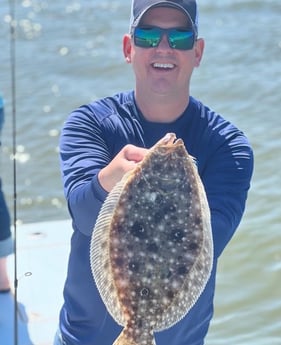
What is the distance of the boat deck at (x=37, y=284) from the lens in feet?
14.3

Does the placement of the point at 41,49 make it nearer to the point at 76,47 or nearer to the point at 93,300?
the point at 76,47

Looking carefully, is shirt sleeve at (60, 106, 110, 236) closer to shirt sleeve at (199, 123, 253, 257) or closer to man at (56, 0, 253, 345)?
man at (56, 0, 253, 345)

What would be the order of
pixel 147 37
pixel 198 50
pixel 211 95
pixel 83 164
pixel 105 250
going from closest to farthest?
pixel 105 250 → pixel 83 164 → pixel 147 37 → pixel 198 50 → pixel 211 95

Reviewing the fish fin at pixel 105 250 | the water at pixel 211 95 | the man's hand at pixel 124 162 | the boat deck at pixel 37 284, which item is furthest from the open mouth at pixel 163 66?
the water at pixel 211 95

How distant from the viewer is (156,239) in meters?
2.27

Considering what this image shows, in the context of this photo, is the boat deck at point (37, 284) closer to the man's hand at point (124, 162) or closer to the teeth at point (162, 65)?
the teeth at point (162, 65)

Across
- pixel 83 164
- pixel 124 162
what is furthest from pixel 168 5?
pixel 124 162

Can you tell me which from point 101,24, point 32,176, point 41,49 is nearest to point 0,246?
point 32,176

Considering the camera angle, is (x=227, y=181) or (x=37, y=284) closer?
(x=227, y=181)

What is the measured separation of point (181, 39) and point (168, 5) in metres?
0.15

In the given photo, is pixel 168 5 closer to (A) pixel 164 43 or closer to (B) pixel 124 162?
(A) pixel 164 43

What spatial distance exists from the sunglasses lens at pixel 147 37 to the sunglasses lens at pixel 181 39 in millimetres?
49

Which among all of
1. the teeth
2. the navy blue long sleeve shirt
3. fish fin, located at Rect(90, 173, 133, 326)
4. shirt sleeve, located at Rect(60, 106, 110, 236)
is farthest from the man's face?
fish fin, located at Rect(90, 173, 133, 326)

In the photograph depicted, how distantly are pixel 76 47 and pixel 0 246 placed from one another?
361 inches
